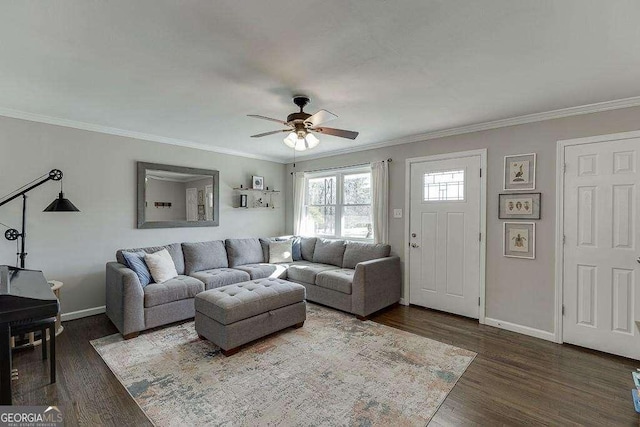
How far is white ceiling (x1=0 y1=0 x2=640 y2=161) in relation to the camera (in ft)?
5.22

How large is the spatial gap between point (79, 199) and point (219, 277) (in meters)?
1.92

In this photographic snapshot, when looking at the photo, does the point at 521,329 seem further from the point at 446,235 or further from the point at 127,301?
the point at 127,301

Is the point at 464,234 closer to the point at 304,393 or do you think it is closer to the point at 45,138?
the point at 304,393

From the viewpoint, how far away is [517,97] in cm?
276

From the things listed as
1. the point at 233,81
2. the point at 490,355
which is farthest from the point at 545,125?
the point at 233,81

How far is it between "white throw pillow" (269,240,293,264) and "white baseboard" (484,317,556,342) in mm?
3004

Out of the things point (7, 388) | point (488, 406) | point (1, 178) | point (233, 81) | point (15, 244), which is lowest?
point (488, 406)

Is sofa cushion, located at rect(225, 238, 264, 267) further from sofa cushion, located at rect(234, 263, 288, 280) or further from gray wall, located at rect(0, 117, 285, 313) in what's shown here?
gray wall, located at rect(0, 117, 285, 313)

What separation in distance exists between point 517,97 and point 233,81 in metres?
2.59

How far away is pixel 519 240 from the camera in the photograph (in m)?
3.33

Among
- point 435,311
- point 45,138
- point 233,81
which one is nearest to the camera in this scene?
point 233,81

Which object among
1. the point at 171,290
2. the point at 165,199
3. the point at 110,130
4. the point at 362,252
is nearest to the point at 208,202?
the point at 165,199

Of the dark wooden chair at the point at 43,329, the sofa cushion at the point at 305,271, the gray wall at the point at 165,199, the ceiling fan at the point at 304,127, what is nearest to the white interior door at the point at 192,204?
the gray wall at the point at 165,199

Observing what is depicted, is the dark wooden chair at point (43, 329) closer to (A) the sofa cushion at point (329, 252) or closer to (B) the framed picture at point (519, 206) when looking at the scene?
(A) the sofa cushion at point (329, 252)
